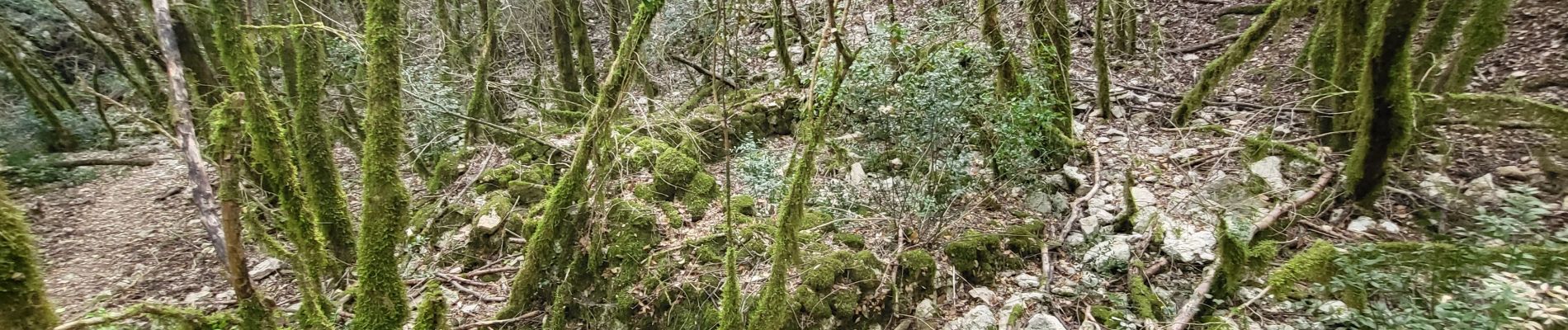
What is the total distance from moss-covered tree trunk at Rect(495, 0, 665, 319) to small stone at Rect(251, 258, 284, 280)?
2748mm

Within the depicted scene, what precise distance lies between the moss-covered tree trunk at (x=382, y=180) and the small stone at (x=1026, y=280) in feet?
11.2

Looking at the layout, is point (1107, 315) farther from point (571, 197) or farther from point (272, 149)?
point (272, 149)

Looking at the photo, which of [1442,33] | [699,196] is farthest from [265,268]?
[1442,33]

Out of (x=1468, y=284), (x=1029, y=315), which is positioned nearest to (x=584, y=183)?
(x=1029, y=315)

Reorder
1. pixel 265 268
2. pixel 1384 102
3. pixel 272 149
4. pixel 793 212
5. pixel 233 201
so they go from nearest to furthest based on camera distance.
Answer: pixel 233 201 < pixel 793 212 < pixel 272 149 < pixel 1384 102 < pixel 265 268

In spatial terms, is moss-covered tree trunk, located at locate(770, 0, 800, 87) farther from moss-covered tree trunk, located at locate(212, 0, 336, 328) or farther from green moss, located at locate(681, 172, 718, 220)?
moss-covered tree trunk, located at locate(212, 0, 336, 328)

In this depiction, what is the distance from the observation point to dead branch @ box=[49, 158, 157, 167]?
8.13 metres

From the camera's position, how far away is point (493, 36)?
6.81m

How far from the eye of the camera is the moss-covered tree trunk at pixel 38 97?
24.7 ft

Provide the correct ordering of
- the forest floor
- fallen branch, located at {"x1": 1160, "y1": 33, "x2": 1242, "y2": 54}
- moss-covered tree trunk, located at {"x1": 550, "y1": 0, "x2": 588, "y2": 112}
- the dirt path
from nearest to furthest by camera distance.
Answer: the forest floor, the dirt path, fallen branch, located at {"x1": 1160, "y1": 33, "x2": 1242, "y2": 54}, moss-covered tree trunk, located at {"x1": 550, "y1": 0, "x2": 588, "y2": 112}

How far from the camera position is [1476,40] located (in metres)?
4.00

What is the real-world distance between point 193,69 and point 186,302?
6.73ft

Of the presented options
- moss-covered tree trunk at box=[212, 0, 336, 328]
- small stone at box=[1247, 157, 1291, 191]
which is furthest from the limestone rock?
moss-covered tree trunk at box=[212, 0, 336, 328]

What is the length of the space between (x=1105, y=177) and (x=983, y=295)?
66.7 inches
